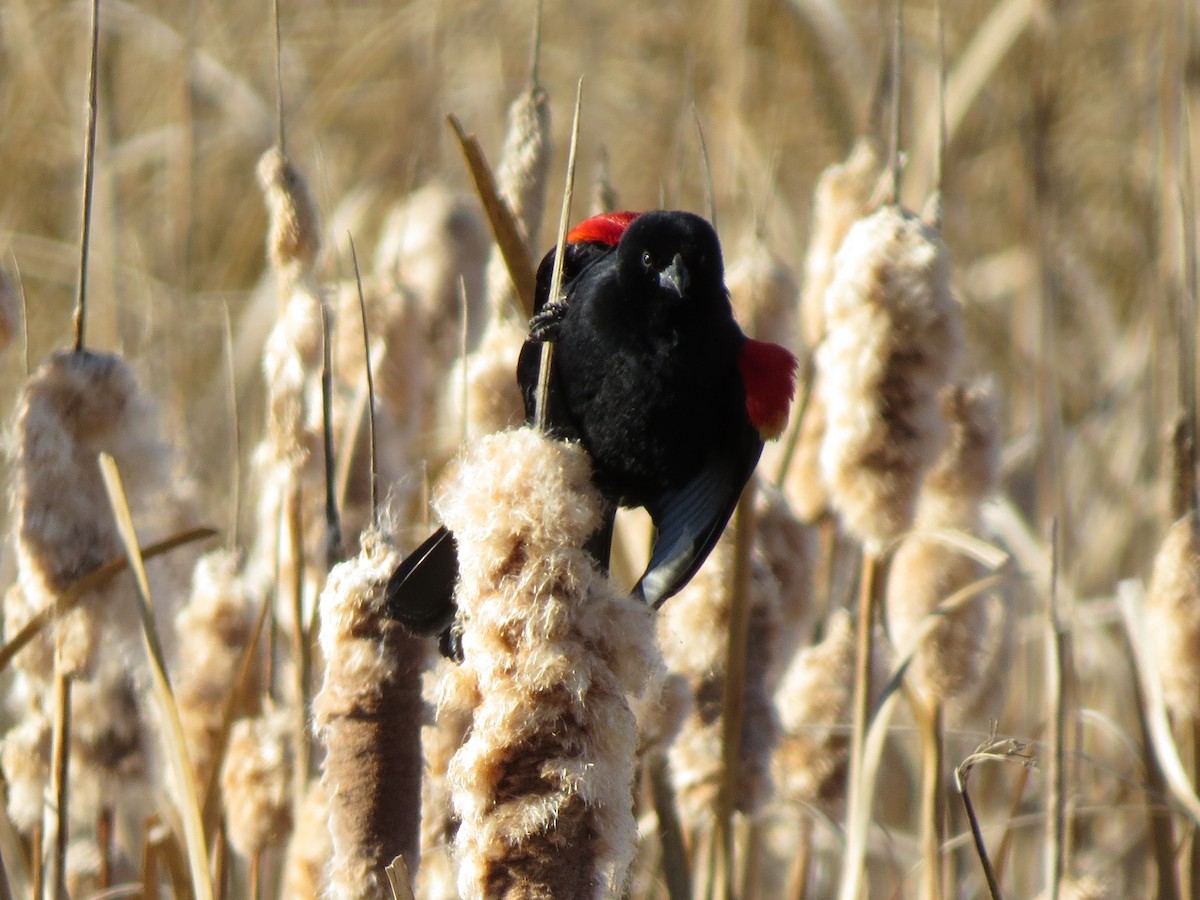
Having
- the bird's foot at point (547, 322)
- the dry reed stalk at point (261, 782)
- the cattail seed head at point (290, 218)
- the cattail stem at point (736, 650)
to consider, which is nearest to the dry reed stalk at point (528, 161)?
the bird's foot at point (547, 322)

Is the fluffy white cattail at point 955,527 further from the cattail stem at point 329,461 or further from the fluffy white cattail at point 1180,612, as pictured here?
the cattail stem at point 329,461

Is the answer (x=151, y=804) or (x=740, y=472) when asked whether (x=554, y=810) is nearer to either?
(x=740, y=472)

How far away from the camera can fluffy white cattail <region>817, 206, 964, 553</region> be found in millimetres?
1248

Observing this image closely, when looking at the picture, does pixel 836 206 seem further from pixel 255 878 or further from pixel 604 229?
pixel 255 878

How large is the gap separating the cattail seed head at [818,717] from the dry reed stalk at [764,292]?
1.30 ft

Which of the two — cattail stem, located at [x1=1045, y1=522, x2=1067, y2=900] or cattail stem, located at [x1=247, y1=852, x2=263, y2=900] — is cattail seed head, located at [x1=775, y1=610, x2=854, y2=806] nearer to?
cattail stem, located at [x1=1045, y1=522, x2=1067, y2=900]

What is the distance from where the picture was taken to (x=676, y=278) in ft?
3.32

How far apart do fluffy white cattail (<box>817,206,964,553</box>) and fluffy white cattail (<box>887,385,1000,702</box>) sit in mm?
208

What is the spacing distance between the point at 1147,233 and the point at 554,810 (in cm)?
239

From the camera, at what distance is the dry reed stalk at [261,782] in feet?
4.44

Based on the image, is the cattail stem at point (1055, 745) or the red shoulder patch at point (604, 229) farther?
the red shoulder patch at point (604, 229)

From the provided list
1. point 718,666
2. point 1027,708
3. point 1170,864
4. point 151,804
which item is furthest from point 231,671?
point 1027,708

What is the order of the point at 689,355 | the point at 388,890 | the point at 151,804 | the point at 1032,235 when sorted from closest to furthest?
the point at 388,890, the point at 689,355, the point at 151,804, the point at 1032,235

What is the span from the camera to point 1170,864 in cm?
138
